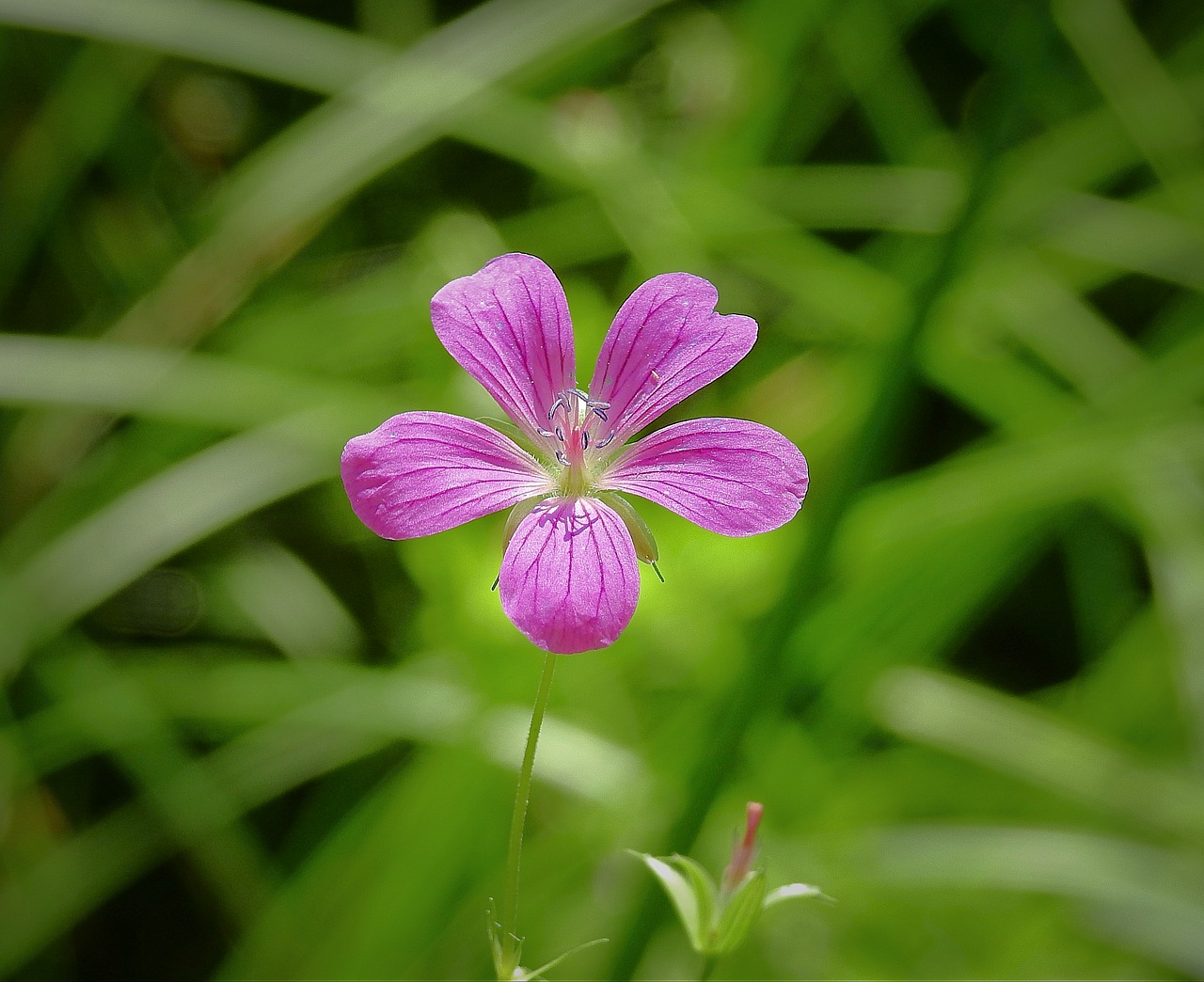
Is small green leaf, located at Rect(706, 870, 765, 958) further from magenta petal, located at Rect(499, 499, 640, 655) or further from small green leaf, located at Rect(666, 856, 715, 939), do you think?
magenta petal, located at Rect(499, 499, 640, 655)

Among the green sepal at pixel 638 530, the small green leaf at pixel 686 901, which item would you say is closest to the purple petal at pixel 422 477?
the green sepal at pixel 638 530

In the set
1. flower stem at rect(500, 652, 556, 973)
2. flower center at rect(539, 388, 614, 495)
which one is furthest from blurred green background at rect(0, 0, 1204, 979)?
flower stem at rect(500, 652, 556, 973)

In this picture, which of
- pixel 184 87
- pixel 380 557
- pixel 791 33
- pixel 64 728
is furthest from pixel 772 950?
pixel 184 87

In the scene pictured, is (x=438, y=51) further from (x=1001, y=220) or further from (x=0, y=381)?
(x=1001, y=220)

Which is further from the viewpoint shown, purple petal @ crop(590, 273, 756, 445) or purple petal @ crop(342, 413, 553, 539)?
purple petal @ crop(590, 273, 756, 445)

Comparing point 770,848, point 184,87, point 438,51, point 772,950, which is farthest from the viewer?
point 184,87

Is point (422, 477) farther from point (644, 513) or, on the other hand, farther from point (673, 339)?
point (644, 513)

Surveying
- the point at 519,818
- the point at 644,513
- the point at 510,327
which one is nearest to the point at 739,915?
the point at 519,818

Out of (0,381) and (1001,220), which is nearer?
(0,381)
